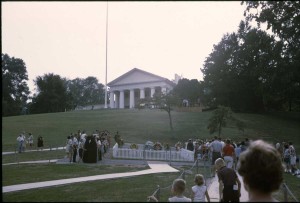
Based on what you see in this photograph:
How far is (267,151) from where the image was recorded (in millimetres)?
3121

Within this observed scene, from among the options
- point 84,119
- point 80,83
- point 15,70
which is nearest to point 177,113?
point 84,119

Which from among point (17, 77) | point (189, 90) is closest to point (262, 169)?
point (189, 90)

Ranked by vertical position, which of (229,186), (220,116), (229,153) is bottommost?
(229,186)

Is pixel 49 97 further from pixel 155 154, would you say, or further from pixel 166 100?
pixel 155 154

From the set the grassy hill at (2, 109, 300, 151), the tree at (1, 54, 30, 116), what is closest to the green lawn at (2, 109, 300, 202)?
the grassy hill at (2, 109, 300, 151)

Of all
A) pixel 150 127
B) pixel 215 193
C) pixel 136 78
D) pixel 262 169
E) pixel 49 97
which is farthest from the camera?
pixel 136 78

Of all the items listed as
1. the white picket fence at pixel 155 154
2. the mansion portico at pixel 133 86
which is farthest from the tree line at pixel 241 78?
the mansion portico at pixel 133 86

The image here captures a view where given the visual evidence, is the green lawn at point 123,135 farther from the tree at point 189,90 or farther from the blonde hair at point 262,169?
the tree at point 189,90

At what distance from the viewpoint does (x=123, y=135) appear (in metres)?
41.9

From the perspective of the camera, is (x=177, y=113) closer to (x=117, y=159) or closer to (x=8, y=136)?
(x=8, y=136)

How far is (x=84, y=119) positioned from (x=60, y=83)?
34.2 meters

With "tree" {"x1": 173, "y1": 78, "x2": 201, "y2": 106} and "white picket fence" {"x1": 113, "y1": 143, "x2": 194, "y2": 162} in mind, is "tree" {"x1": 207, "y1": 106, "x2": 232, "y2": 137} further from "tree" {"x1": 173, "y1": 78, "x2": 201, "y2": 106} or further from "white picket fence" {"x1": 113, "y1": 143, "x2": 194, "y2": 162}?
"tree" {"x1": 173, "y1": 78, "x2": 201, "y2": 106}

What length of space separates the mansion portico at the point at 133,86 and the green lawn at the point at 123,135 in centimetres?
2434

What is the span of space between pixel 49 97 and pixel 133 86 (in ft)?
68.1
